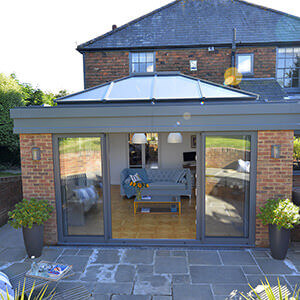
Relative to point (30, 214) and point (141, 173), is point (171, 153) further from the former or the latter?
point (30, 214)

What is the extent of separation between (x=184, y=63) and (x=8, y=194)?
8.52m

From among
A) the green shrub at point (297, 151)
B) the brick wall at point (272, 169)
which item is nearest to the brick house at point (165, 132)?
the brick wall at point (272, 169)

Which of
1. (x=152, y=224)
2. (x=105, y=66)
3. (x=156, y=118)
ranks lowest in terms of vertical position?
(x=152, y=224)

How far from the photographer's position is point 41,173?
591cm

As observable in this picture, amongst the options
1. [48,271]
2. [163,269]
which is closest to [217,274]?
[163,269]

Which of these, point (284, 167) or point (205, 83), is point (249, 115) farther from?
point (205, 83)

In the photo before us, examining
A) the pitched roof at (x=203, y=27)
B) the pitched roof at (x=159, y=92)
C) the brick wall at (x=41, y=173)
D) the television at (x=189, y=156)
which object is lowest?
the television at (x=189, y=156)

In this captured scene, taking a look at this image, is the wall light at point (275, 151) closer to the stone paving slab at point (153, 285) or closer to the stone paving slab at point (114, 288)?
the stone paving slab at point (153, 285)

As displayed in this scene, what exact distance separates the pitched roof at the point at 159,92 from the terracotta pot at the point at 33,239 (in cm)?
320

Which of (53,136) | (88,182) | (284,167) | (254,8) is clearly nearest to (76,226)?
(88,182)

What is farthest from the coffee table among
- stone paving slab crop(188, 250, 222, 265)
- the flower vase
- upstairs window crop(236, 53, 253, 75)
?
upstairs window crop(236, 53, 253, 75)

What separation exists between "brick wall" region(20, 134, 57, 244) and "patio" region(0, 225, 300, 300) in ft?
1.79

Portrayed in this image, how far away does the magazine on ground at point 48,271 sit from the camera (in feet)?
13.5

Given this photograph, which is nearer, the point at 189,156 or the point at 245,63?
the point at 245,63
